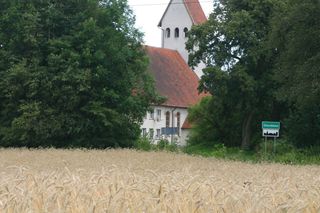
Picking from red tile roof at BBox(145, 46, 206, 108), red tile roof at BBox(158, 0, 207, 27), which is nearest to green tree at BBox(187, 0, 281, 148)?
red tile roof at BBox(145, 46, 206, 108)

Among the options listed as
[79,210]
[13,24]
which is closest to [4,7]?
[13,24]

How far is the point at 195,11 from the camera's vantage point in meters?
82.3

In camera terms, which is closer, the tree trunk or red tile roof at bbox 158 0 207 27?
the tree trunk

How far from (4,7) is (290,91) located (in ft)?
65.0

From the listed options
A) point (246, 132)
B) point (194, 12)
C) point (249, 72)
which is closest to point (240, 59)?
point (249, 72)

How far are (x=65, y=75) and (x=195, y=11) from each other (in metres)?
45.2

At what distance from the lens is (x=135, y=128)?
4381 centimetres

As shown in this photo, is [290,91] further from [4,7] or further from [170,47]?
[170,47]

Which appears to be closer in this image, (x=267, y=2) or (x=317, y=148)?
(x=317, y=148)

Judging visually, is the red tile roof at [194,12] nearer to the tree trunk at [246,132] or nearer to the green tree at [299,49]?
the tree trunk at [246,132]

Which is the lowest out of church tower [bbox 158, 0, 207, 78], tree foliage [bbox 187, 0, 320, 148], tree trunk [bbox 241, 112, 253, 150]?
tree trunk [bbox 241, 112, 253, 150]

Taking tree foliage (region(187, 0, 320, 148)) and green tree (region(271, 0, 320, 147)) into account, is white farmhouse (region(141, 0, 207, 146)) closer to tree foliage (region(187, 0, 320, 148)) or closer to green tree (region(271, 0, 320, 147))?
tree foliage (region(187, 0, 320, 148))

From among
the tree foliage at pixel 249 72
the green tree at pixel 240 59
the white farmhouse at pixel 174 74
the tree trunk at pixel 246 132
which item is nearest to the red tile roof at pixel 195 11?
the white farmhouse at pixel 174 74

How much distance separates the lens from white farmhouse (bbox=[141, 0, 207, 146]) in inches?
2869
